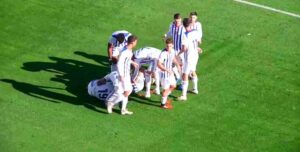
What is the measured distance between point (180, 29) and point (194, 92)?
1.84 metres

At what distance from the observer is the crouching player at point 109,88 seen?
17.9m

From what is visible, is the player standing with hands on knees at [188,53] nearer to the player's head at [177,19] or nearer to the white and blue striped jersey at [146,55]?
the player's head at [177,19]

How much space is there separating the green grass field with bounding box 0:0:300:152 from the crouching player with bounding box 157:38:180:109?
38 centimetres

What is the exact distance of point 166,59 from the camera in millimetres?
18359

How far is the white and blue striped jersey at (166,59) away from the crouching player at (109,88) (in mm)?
855

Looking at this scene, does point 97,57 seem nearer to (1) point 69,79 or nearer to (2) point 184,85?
(1) point 69,79

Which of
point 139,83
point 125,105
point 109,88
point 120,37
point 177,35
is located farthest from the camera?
point 177,35

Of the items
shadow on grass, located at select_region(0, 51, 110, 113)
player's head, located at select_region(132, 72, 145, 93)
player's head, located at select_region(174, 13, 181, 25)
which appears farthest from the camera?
player's head, located at select_region(174, 13, 181, 25)

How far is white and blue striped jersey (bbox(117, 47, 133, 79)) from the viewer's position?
17406mm

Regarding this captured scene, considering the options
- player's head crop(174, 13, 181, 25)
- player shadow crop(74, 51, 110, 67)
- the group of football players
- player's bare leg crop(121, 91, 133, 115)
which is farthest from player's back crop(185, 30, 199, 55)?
player shadow crop(74, 51, 110, 67)

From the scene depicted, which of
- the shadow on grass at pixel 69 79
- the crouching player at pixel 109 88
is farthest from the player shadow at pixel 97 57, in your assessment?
the crouching player at pixel 109 88

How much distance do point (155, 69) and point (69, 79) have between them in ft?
8.98

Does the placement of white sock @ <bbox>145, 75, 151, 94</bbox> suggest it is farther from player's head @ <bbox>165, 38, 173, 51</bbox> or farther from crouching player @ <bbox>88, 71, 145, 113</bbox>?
player's head @ <bbox>165, 38, 173, 51</bbox>

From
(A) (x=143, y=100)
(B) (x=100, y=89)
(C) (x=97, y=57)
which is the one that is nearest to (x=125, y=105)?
(B) (x=100, y=89)
